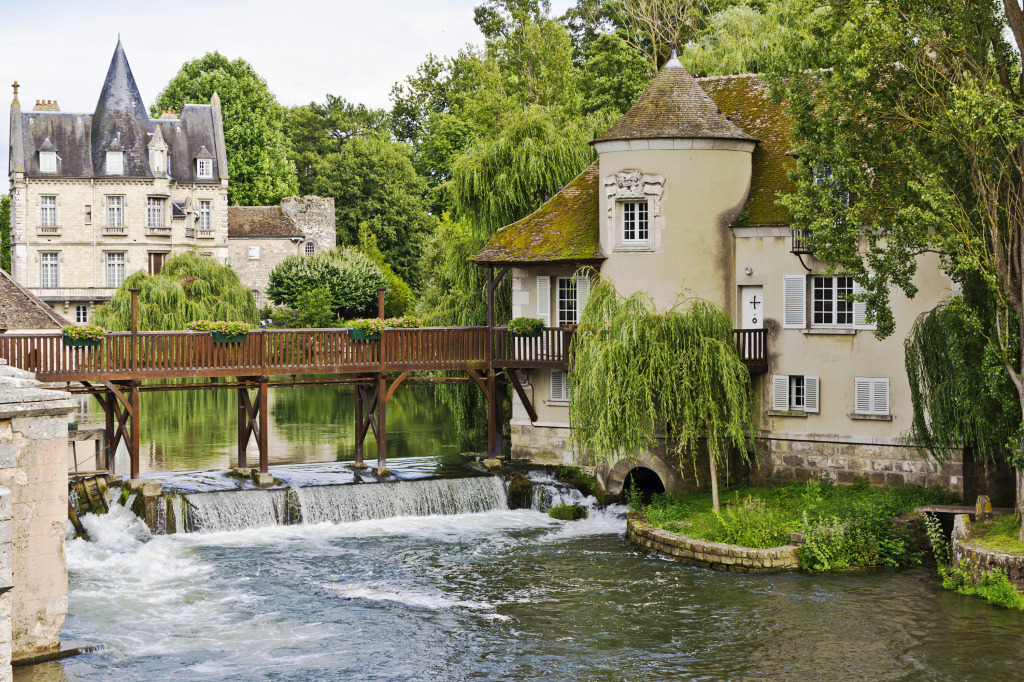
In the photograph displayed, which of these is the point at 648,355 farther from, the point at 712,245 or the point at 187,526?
the point at 187,526

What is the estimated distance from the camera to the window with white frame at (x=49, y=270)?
58344 millimetres

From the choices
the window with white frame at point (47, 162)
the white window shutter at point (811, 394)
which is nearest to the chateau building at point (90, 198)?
the window with white frame at point (47, 162)

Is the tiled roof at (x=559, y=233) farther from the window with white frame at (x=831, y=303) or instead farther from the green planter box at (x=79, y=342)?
→ the green planter box at (x=79, y=342)

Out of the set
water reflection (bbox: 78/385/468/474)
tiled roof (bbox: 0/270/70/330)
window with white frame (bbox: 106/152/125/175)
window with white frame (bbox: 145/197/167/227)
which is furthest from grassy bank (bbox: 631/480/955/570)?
window with white frame (bbox: 106/152/125/175)

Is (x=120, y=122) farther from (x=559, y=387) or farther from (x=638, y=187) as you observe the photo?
(x=638, y=187)

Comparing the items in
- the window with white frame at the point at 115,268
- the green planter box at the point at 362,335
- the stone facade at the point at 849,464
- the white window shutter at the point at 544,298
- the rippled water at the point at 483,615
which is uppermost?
the window with white frame at the point at 115,268

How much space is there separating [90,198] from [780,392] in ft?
139

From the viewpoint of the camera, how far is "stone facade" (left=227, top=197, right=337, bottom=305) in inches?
2562

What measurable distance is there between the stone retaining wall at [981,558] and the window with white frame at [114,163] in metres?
47.7

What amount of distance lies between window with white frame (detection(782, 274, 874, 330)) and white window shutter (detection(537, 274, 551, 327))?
576cm

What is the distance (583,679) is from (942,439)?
954 cm

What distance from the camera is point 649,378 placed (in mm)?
22859

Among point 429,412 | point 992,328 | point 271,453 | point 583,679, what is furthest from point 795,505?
point 429,412

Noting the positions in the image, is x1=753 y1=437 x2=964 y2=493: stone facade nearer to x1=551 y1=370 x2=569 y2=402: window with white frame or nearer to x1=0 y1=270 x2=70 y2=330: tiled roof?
x1=551 y1=370 x2=569 y2=402: window with white frame
